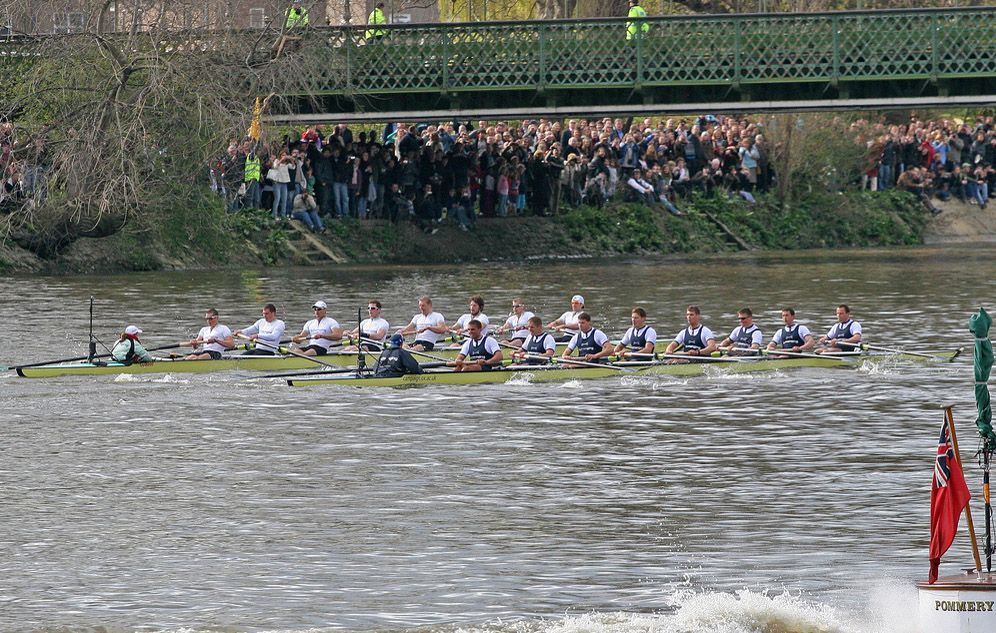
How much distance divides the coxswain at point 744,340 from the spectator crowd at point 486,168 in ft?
52.7

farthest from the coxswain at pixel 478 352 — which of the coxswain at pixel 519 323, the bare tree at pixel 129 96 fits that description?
the bare tree at pixel 129 96

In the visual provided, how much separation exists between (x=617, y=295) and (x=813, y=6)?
1630 cm

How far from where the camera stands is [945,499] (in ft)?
45.7

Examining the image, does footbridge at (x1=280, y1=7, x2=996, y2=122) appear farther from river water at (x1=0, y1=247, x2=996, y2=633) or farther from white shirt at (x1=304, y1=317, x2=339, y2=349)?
white shirt at (x1=304, y1=317, x2=339, y2=349)

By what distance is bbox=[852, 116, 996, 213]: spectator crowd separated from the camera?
5872 cm

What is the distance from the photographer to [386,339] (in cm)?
3181

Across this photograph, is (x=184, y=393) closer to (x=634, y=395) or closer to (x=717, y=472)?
(x=634, y=395)

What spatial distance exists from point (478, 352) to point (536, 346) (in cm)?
114

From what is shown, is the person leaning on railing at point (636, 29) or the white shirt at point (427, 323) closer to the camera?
the white shirt at point (427, 323)

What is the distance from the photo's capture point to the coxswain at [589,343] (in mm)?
30172

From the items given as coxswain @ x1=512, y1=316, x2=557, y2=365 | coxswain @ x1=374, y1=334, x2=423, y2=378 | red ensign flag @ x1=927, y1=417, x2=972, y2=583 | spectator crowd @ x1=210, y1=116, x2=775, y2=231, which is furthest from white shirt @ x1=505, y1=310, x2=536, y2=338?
red ensign flag @ x1=927, y1=417, x2=972, y2=583

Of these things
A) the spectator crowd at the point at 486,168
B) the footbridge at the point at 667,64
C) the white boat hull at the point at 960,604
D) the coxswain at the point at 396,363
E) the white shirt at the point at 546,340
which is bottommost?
the white boat hull at the point at 960,604

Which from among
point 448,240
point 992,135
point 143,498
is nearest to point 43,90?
point 448,240

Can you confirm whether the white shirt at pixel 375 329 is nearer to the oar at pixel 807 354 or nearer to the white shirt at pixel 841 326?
the oar at pixel 807 354
